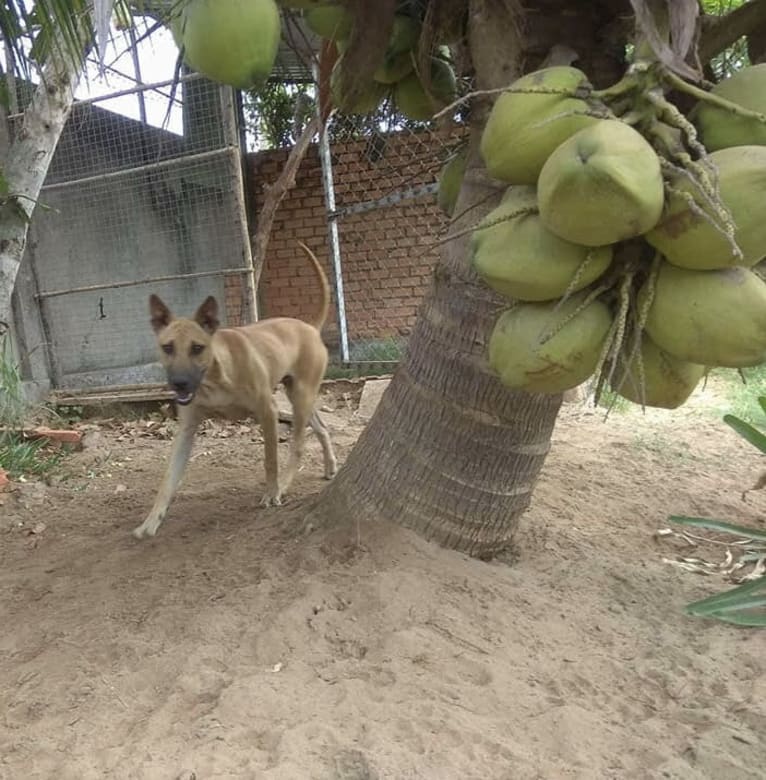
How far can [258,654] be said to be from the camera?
2162 millimetres

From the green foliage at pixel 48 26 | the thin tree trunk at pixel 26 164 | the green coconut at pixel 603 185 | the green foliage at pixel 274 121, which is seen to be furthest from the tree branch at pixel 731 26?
the green foliage at pixel 274 121

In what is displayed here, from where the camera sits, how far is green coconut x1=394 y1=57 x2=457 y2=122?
201cm

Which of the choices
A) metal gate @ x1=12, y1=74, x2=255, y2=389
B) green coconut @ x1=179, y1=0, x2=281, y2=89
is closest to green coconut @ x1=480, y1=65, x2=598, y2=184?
green coconut @ x1=179, y1=0, x2=281, y2=89

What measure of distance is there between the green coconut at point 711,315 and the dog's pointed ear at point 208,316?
13.0 ft

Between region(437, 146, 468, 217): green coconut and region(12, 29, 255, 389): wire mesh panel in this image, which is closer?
region(437, 146, 468, 217): green coconut

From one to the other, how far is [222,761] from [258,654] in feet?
1.41

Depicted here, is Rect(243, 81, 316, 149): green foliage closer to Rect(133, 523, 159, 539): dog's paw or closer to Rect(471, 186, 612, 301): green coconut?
Rect(133, 523, 159, 539): dog's paw

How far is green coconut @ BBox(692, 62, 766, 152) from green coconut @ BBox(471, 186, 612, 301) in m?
0.25

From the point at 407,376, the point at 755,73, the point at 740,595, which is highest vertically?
the point at 755,73

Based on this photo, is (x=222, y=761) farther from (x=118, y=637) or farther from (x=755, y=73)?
(x=755, y=73)

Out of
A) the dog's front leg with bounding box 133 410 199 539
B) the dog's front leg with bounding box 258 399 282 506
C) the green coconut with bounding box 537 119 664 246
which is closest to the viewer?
the green coconut with bounding box 537 119 664 246

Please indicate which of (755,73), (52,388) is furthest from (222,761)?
(52,388)

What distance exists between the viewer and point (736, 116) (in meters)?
1.16

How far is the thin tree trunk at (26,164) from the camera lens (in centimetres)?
487
